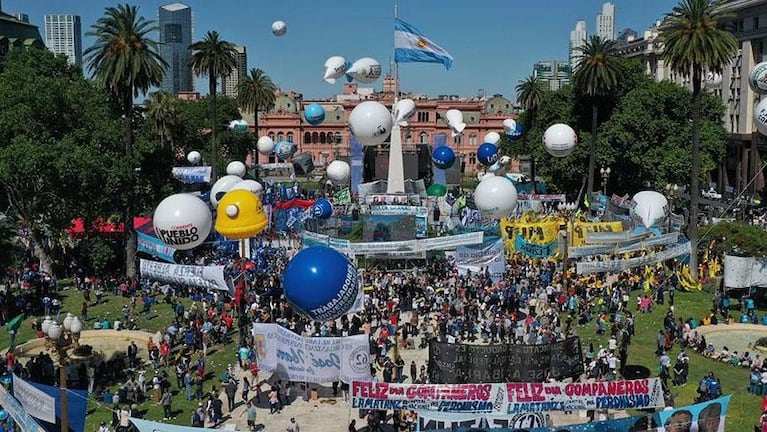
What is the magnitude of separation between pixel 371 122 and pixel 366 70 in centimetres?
853

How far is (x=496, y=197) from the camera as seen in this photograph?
38.3 m

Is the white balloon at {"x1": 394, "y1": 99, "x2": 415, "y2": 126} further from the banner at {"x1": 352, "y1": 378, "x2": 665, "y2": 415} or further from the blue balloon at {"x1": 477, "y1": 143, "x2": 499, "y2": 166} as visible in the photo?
the banner at {"x1": 352, "y1": 378, "x2": 665, "y2": 415}

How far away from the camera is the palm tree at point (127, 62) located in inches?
1614

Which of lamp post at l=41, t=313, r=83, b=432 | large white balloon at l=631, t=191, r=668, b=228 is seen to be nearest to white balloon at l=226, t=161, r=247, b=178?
large white balloon at l=631, t=191, r=668, b=228

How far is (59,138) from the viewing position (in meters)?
39.2

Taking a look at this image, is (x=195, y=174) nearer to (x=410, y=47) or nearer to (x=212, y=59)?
(x=212, y=59)

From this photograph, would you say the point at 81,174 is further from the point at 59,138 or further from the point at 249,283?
the point at 249,283

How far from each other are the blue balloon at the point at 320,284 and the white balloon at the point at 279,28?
38461 millimetres

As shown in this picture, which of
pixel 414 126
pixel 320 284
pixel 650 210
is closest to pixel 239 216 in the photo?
pixel 320 284

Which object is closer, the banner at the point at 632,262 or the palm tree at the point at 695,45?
the banner at the point at 632,262

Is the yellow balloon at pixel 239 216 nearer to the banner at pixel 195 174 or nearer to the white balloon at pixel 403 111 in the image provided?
the banner at pixel 195 174

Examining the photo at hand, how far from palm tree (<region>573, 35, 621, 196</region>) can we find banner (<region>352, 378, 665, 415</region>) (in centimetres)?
3954

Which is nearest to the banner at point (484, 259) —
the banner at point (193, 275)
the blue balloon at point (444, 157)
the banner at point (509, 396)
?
the banner at point (193, 275)

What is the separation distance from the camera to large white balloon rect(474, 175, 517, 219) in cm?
3831
